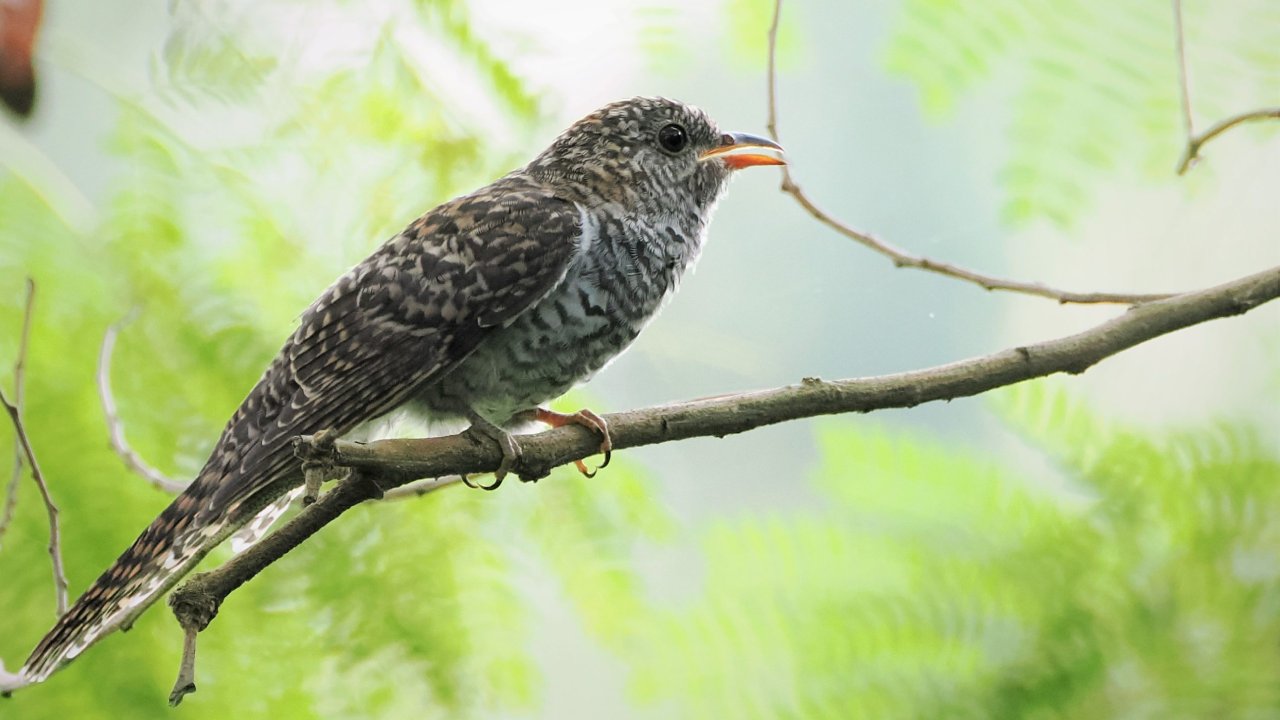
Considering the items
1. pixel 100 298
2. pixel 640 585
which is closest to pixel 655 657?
pixel 640 585

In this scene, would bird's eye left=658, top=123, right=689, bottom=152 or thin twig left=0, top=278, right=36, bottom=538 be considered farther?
bird's eye left=658, top=123, right=689, bottom=152

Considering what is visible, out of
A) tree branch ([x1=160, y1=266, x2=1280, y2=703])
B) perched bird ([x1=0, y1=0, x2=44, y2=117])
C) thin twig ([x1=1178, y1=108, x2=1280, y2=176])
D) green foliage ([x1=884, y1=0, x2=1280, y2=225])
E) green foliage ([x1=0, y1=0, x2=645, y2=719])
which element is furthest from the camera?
green foliage ([x1=884, y1=0, x2=1280, y2=225])

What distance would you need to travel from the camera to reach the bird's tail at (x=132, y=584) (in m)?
1.13

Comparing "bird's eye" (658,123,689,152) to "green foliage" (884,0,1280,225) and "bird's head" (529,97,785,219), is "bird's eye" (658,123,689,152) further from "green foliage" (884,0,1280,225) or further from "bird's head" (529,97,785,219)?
"green foliage" (884,0,1280,225)

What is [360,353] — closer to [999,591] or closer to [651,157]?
[651,157]

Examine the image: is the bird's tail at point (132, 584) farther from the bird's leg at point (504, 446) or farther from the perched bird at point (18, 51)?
the perched bird at point (18, 51)

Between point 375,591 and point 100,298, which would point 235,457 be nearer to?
point 375,591

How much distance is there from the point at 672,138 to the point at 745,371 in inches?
17.8

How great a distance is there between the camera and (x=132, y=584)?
1.16 meters

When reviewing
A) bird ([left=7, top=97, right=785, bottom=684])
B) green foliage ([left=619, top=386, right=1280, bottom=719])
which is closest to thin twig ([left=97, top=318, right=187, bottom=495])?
bird ([left=7, top=97, right=785, bottom=684])

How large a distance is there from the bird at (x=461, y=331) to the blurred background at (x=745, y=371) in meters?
0.29

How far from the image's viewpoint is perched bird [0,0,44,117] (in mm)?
1615

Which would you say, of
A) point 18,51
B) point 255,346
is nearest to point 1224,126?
point 255,346

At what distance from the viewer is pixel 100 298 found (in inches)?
65.6
